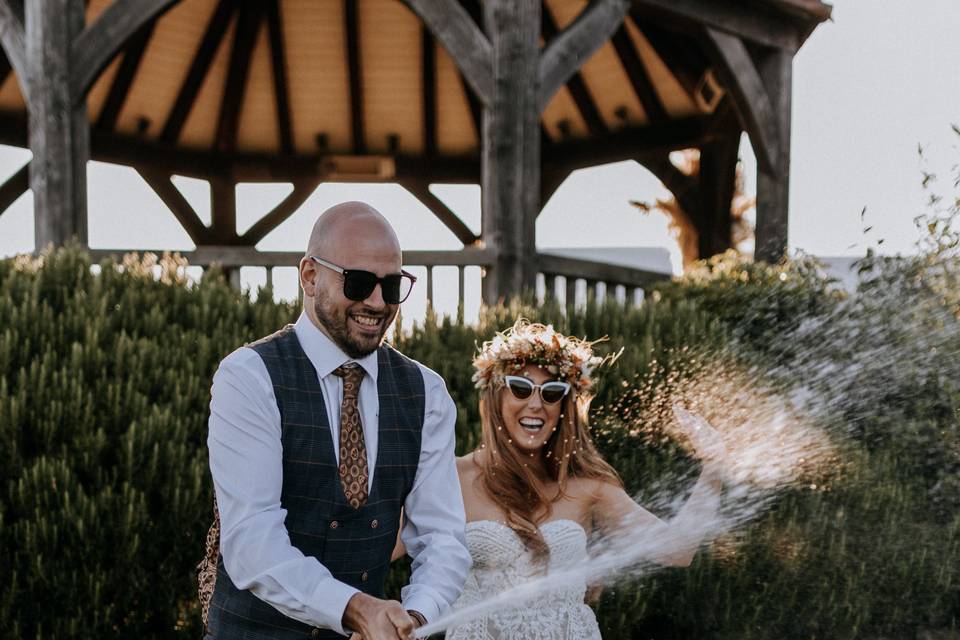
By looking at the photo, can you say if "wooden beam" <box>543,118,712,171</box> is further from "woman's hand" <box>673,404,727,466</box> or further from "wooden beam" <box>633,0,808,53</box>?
"woman's hand" <box>673,404,727,466</box>

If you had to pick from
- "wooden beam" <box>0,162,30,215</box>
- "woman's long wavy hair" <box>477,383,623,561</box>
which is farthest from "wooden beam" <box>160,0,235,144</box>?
"woman's long wavy hair" <box>477,383,623,561</box>

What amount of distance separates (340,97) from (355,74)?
0.62 m

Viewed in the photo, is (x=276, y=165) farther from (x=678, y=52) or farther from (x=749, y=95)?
(x=749, y=95)

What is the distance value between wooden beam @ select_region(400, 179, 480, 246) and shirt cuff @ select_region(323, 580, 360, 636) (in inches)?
557

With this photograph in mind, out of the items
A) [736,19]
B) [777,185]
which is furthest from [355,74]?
[777,185]

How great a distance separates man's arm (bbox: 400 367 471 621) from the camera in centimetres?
273

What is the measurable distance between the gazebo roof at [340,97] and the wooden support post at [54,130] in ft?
15.4

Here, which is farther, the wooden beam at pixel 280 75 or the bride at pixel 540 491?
the wooden beam at pixel 280 75

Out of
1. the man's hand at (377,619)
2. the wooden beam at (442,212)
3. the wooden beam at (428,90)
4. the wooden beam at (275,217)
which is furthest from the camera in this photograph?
the wooden beam at (442,212)

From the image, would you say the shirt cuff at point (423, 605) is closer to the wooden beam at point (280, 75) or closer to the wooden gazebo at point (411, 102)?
the wooden gazebo at point (411, 102)

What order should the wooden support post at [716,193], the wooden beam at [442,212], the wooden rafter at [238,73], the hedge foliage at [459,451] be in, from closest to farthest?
the hedge foliage at [459,451]
the wooden support post at [716,193]
the wooden rafter at [238,73]
the wooden beam at [442,212]

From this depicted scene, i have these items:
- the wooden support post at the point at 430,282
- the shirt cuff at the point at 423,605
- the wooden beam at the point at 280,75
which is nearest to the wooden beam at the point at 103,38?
the wooden support post at the point at 430,282

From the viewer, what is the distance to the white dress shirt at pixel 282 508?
2475 millimetres

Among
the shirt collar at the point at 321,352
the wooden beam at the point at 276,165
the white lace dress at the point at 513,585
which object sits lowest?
the white lace dress at the point at 513,585
